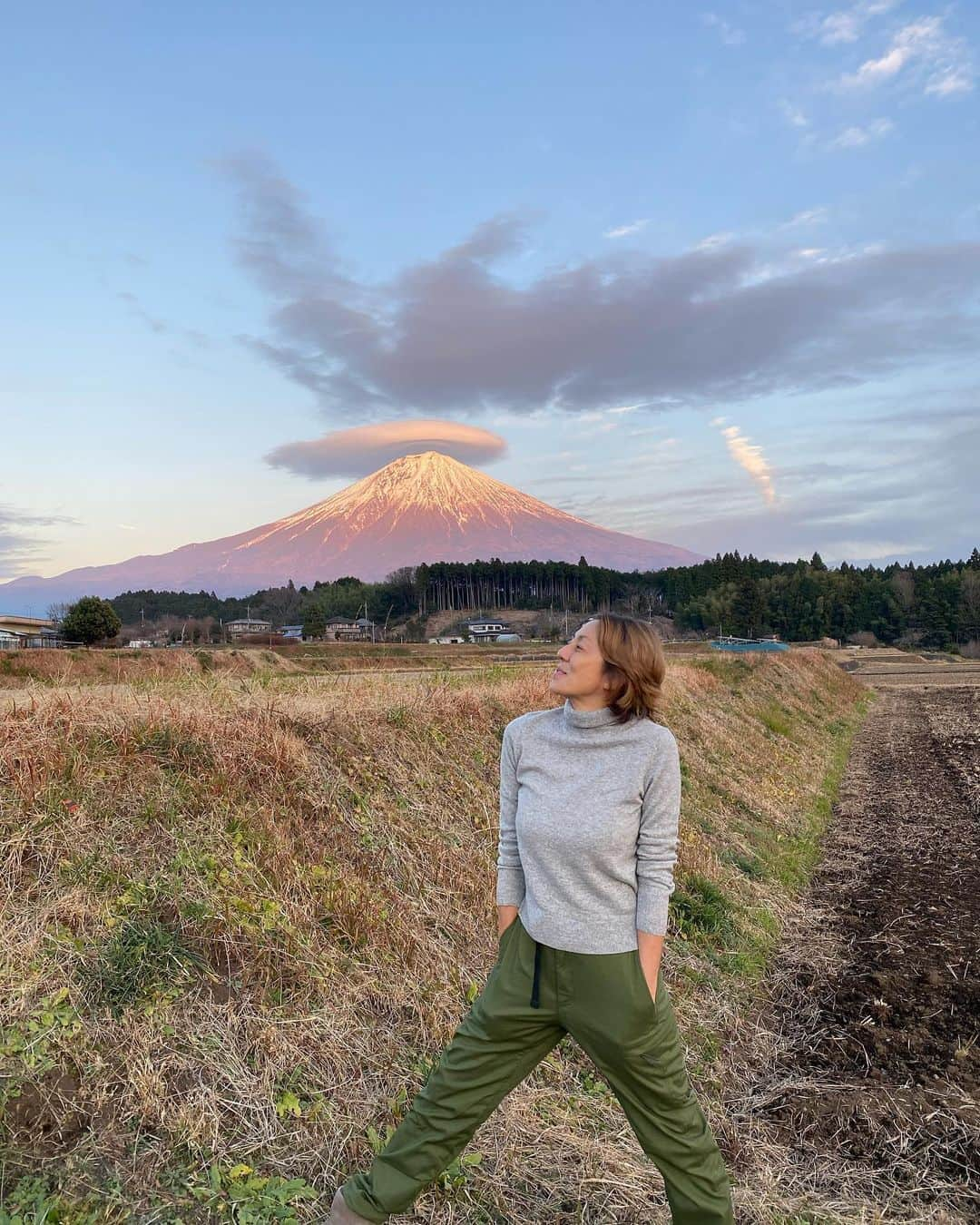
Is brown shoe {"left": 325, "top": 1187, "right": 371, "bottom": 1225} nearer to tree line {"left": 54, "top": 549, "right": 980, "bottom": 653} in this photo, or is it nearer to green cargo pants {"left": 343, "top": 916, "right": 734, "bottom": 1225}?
green cargo pants {"left": 343, "top": 916, "right": 734, "bottom": 1225}

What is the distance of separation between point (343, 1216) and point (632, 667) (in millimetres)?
1939

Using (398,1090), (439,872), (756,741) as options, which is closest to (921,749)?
(756,741)

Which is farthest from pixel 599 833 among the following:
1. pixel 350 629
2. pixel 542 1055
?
pixel 350 629

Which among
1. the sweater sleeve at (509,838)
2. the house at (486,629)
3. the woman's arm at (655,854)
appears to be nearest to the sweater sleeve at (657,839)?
the woman's arm at (655,854)

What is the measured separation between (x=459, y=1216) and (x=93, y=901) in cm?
216

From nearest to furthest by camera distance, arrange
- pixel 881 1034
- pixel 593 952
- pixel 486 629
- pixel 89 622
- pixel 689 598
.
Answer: pixel 593 952
pixel 881 1034
pixel 89 622
pixel 486 629
pixel 689 598

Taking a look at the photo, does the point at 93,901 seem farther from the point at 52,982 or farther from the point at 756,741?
the point at 756,741

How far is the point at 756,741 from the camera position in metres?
14.9

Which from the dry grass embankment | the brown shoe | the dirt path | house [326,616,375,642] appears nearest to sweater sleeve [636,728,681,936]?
the brown shoe

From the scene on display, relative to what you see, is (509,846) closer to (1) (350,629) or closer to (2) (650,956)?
(2) (650,956)

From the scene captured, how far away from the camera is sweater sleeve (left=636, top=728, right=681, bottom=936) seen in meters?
2.54

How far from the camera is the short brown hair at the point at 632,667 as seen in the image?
264 cm

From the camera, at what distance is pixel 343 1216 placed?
8.81 feet

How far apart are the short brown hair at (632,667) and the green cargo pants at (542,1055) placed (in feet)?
2.38
